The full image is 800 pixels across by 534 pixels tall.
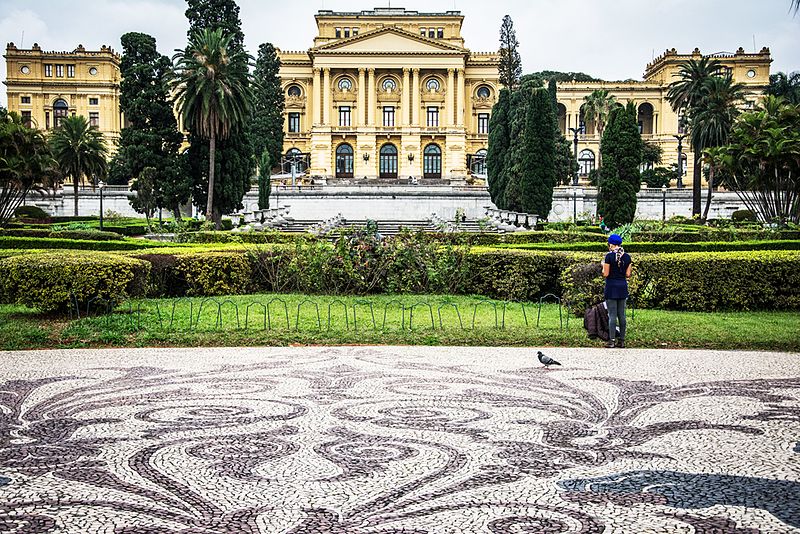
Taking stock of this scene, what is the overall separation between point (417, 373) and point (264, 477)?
3.40 m

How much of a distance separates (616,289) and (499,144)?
33.2 meters

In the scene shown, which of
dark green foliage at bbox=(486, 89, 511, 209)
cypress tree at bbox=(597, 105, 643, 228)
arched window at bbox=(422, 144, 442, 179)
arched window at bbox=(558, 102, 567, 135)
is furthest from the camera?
arched window at bbox=(558, 102, 567, 135)

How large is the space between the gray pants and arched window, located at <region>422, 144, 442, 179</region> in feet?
200

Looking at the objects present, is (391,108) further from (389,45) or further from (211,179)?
(211,179)

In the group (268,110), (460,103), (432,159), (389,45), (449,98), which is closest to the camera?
(268,110)

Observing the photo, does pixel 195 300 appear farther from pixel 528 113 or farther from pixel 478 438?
pixel 528 113

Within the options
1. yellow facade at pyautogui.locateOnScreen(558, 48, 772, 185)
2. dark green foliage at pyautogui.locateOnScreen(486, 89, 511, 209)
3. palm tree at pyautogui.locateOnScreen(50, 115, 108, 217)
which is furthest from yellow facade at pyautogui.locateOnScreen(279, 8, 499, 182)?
dark green foliage at pyautogui.locateOnScreen(486, 89, 511, 209)

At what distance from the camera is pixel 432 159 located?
233 ft

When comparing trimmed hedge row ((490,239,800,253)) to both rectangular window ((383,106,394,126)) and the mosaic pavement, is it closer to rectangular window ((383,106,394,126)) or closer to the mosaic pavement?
the mosaic pavement

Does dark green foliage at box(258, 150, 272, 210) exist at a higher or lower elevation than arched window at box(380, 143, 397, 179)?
lower

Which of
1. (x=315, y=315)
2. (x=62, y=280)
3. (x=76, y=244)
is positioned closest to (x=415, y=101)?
(x=76, y=244)

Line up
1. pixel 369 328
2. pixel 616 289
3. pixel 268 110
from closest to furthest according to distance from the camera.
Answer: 1. pixel 616 289
2. pixel 369 328
3. pixel 268 110

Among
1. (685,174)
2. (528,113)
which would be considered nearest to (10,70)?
(528,113)

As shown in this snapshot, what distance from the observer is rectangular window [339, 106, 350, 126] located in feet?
237
